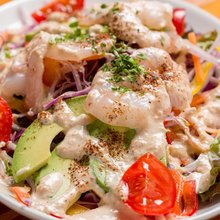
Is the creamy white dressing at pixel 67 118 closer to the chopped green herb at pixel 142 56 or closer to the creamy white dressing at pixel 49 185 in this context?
the creamy white dressing at pixel 49 185

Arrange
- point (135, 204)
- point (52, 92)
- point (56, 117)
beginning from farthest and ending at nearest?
point (52, 92), point (56, 117), point (135, 204)

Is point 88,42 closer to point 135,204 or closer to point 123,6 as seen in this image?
point 123,6

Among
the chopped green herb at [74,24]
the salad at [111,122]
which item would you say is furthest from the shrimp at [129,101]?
the chopped green herb at [74,24]

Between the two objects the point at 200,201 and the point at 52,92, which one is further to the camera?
the point at 52,92

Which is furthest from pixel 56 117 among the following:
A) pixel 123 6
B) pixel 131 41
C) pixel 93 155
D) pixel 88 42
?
pixel 123 6

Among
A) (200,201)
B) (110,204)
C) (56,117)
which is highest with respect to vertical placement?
(56,117)

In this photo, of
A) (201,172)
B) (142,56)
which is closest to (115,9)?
(142,56)

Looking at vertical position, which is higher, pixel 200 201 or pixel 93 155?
pixel 93 155

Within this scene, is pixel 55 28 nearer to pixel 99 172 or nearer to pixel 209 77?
pixel 209 77
